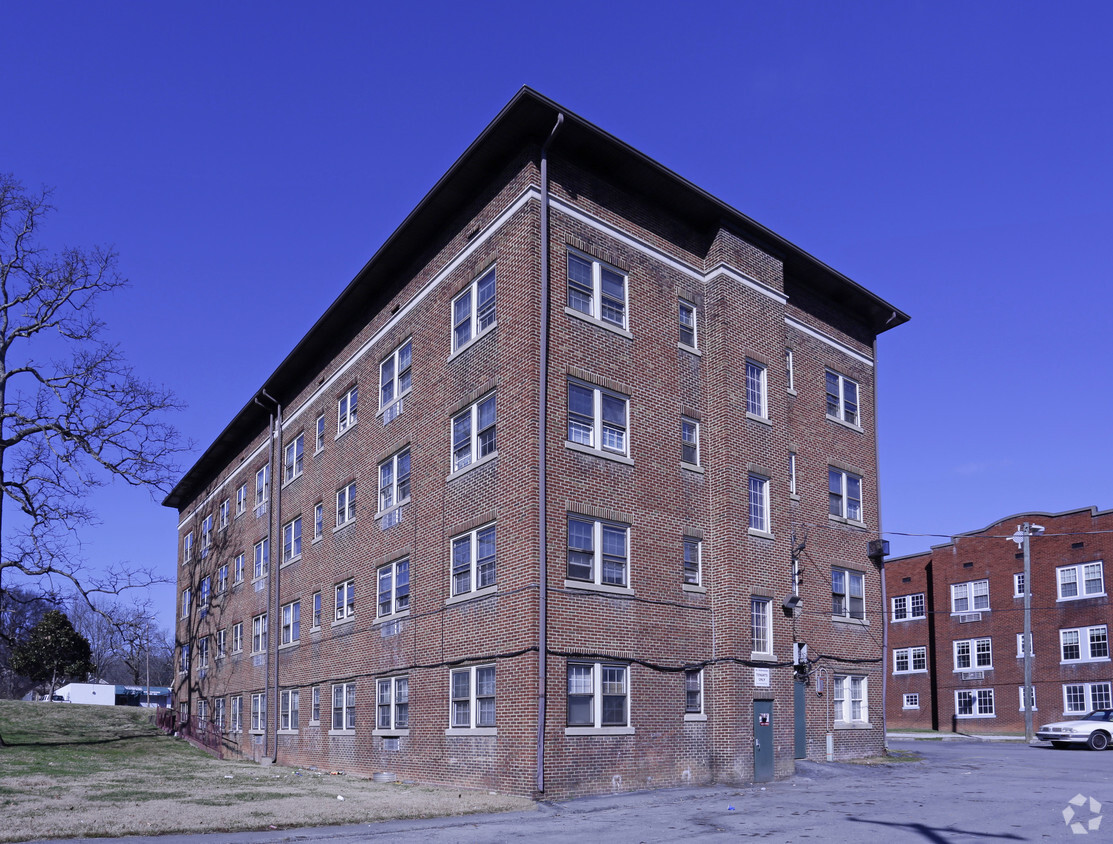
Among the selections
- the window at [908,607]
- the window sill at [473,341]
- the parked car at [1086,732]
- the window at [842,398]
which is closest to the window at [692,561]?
the window sill at [473,341]

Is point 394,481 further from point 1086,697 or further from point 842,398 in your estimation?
point 1086,697

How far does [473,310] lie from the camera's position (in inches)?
988

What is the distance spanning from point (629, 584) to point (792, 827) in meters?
8.24

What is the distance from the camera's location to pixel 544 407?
21906 millimetres

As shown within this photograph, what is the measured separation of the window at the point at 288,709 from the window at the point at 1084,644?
118 feet

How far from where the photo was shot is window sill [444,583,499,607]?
73.8 feet

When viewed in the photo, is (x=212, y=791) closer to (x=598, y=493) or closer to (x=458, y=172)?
(x=598, y=493)

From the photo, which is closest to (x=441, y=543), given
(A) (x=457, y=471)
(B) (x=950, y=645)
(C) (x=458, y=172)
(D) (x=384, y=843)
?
(A) (x=457, y=471)

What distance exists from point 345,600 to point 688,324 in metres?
13.8

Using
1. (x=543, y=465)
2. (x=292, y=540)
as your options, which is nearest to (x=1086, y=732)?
(x=543, y=465)

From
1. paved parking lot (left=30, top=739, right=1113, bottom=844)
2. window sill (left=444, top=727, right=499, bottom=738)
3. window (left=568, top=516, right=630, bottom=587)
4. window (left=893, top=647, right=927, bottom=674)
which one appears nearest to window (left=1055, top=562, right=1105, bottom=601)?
window (left=893, top=647, right=927, bottom=674)

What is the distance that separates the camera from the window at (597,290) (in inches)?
936

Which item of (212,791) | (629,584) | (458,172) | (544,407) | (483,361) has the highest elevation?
(458,172)

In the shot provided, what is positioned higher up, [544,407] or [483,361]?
[483,361]
